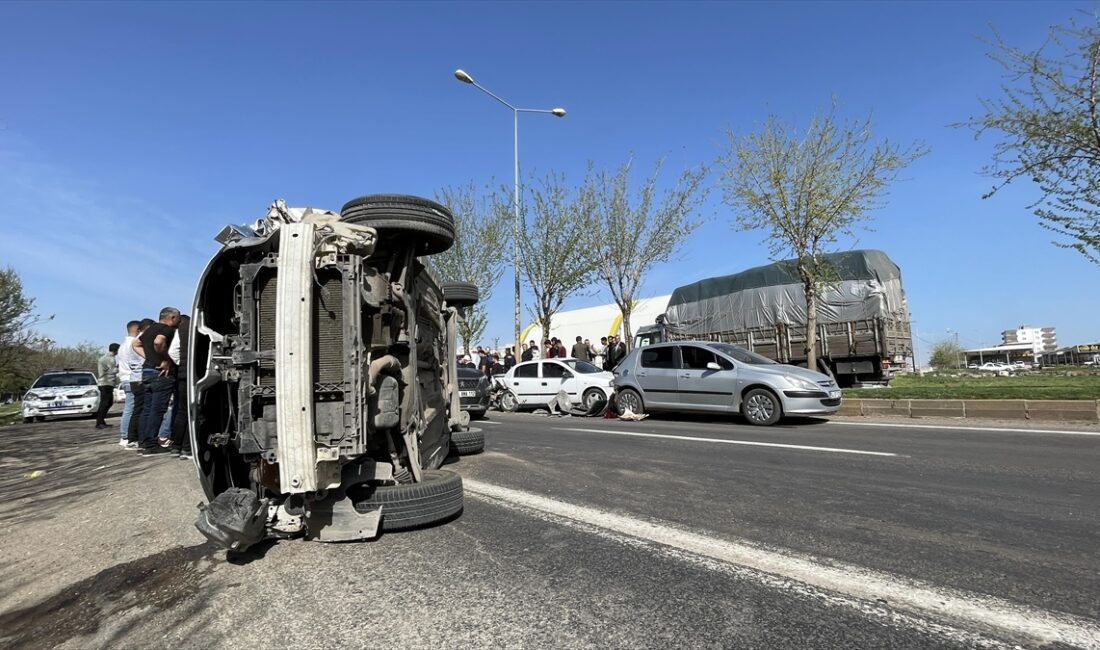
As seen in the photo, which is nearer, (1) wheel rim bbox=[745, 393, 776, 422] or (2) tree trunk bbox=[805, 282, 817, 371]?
(1) wheel rim bbox=[745, 393, 776, 422]

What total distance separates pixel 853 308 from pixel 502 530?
51.8ft

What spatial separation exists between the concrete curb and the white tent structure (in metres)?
18.5

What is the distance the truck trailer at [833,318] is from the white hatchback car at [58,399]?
16.1 metres

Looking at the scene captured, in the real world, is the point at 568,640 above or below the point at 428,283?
below

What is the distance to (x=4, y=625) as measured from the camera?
259 cm

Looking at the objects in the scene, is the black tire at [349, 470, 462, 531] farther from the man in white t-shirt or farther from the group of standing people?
the man in white t-shirt

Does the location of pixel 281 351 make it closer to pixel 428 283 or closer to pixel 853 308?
pixel 428 283

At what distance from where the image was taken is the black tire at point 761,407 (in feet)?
32.6

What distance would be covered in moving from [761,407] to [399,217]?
27.0 ft

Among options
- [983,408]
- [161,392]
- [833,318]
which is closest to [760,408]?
[983,408]

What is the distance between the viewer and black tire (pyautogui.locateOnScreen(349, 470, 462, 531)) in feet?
11.4

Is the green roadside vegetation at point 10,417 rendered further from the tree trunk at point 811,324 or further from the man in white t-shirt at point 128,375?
the tree trunk at point 811,324

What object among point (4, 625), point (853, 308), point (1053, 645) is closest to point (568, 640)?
point (1053, 645)

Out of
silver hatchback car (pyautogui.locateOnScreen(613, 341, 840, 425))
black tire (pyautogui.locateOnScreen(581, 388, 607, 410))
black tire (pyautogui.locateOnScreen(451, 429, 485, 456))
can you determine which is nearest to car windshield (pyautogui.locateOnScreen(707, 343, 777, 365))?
silver hatchback car (pyautogui.locateOnScreen(613, 341, 840, 425))
